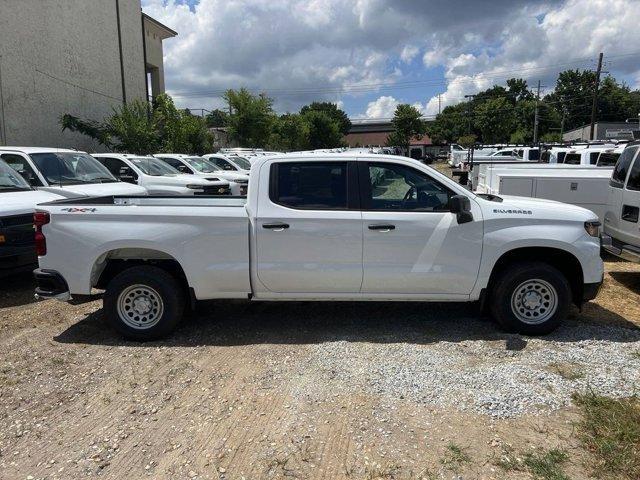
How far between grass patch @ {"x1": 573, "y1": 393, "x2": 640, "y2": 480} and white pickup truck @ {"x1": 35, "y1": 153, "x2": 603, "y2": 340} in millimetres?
1488

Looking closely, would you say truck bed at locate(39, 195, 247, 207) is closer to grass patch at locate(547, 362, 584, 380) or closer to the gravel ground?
the gravel ground

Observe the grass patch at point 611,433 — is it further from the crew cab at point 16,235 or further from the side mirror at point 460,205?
the crew cab at point 16,235

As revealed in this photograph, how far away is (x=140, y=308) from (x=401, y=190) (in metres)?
2.88

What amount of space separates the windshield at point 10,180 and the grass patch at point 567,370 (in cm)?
758

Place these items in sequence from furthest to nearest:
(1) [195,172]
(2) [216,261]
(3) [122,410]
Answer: (1) [195,172], (2) [216,261], (3) [122,410]

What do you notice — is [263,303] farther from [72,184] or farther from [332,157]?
[72,184]

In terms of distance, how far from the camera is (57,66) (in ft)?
69.4

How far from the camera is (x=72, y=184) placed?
9203mm

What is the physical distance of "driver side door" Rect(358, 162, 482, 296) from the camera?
5.11 m

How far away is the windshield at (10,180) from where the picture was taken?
7920mm

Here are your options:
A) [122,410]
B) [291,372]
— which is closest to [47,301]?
[122,410]

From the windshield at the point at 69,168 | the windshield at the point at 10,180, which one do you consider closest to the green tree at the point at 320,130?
the windshield at the point at 69,168

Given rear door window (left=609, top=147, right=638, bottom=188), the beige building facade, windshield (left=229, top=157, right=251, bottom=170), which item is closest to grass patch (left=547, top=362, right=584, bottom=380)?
rear door window (left=609, top=147, right=638, bottom=188)

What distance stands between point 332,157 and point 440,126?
93.5 m
